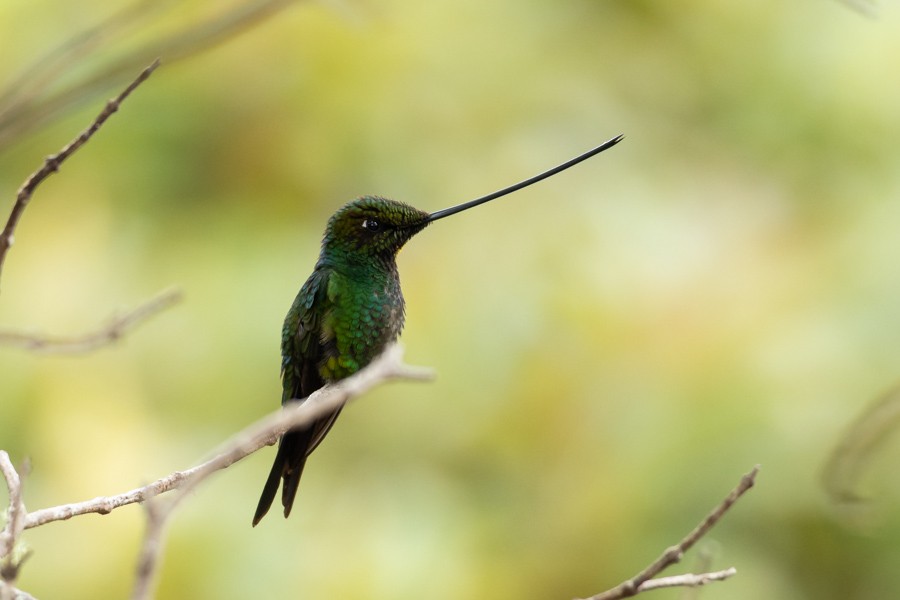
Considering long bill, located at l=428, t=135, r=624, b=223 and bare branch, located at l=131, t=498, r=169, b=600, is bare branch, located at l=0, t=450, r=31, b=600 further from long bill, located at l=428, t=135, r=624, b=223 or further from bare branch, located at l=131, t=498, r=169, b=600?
long bill, located at l=428, t=135, r=624, b=223

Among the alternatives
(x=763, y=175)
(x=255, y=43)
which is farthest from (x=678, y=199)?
(x=255, y=43)

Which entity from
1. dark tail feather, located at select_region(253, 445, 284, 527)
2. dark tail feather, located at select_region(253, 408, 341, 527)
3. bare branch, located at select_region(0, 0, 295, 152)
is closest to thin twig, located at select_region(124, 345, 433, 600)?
bare branch, located at select_region(0, 0, 295, 152)

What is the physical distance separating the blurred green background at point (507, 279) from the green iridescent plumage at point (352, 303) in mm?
1829

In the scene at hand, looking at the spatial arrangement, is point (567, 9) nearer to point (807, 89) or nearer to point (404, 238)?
point (807, 89)

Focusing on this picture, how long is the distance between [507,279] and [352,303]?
2789 millimetres

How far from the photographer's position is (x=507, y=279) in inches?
188

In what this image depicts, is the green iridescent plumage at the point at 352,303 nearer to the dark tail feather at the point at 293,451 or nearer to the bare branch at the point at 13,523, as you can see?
the dark tail feather at the point at 293,451

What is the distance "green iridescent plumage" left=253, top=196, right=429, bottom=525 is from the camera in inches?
79.7

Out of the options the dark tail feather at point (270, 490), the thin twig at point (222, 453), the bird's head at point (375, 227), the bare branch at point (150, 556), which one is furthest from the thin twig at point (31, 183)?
the bird's head at point (375, 227)

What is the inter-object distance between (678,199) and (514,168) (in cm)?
84

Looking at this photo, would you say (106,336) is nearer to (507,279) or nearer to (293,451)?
(293,451)

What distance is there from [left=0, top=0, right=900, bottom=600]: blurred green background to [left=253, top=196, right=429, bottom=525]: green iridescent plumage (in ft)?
6.00

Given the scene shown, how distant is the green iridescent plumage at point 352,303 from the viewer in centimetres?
202

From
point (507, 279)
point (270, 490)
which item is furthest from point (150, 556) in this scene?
point (507, 279)
